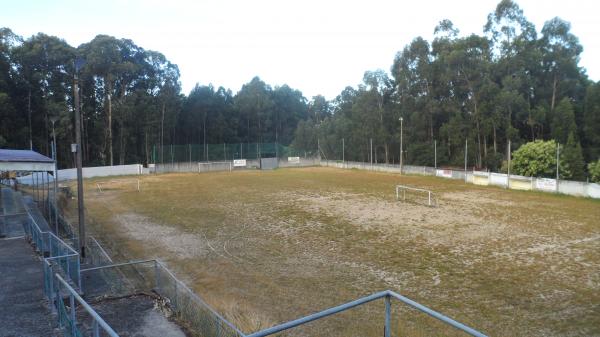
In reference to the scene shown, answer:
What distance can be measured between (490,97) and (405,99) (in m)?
12.1

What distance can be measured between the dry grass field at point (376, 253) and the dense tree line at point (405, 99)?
2181 cm

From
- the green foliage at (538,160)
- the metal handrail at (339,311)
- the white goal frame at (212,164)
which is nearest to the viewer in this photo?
the metal handrail at (339,311)

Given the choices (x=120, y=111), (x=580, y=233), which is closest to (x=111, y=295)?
(x=580, y=233)

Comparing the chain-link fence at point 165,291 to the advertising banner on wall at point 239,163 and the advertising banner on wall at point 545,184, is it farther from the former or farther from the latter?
the advertising banner on wall at point 239,163

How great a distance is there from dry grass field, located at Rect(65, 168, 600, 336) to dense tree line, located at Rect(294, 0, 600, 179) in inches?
817

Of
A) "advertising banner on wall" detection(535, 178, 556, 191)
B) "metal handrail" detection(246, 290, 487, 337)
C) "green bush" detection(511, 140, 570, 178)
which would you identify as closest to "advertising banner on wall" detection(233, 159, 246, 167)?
"green bush" detection(511, 140, 570, 178)

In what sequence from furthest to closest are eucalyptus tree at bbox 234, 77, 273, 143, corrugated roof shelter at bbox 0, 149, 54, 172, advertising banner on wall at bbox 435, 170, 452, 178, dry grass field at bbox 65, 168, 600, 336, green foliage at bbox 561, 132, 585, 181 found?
eucalyptus tree at bbox 234, 77, 273, 143 → advertising banner on wall at bbox 435, 170, 452, 178 → green foliage at bbox 561, 132, 585, 181 → corrugated roof shelter at bbox 0, 149, 54, 172 → dry grass field at bbox 65, 168, 600, 336

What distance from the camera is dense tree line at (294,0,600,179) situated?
45812 millimetres

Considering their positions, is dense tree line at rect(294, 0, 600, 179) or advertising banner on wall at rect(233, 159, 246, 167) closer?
dense tree line at rect(294, 0, 600, 179)

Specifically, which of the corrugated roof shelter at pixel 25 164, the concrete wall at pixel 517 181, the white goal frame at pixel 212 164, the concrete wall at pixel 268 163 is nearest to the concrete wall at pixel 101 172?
the white goal frame at pixel 212 164

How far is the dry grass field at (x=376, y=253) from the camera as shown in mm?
→ 9852

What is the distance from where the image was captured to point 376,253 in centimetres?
1497

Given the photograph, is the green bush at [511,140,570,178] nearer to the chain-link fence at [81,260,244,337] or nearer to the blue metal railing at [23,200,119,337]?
the chain-link fence at [81,260,244,337]

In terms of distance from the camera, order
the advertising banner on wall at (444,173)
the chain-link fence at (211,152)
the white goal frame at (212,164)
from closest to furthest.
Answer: the advertising banner on wall at (444,173)
the white goal frame at (212,164)
the chain-link fence at (211,152)
